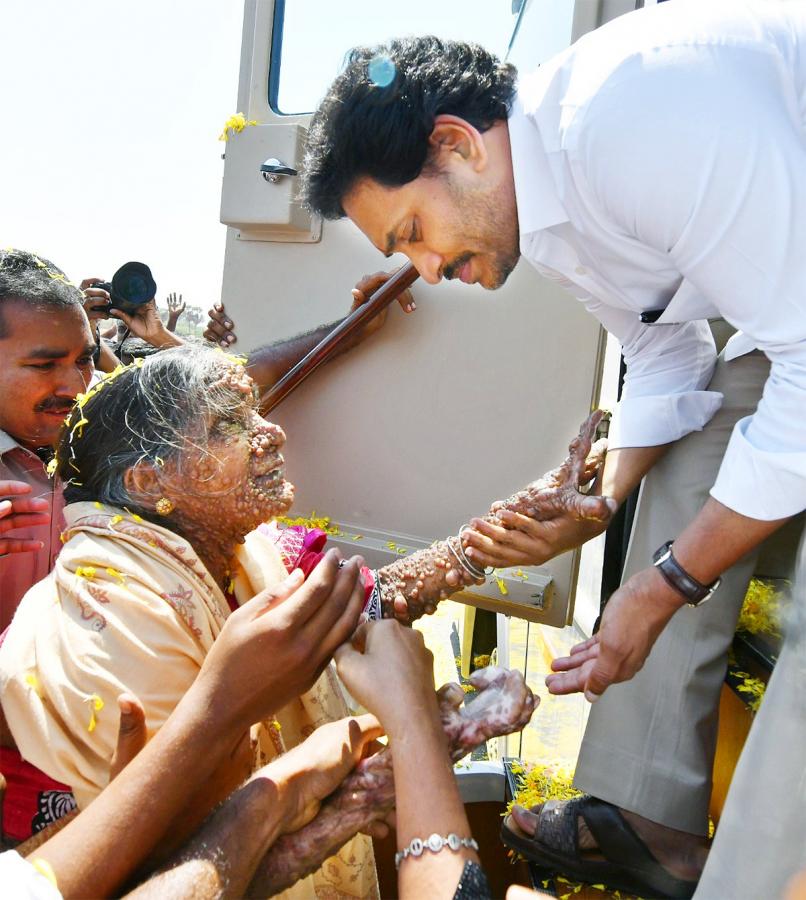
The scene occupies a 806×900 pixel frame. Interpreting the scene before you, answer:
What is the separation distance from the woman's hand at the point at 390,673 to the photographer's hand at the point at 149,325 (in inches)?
125

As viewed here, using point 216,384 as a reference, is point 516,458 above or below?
below

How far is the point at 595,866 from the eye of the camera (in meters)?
1.95

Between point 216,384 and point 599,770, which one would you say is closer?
point 599,770

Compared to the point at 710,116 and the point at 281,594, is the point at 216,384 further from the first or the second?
the point at 710,116

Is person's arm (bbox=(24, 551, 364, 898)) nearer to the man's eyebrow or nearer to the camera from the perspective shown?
the man's eyebrow

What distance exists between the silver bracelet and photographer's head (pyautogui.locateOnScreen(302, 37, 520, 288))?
1.31m

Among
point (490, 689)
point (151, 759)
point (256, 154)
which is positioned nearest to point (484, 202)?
point (490, 689)

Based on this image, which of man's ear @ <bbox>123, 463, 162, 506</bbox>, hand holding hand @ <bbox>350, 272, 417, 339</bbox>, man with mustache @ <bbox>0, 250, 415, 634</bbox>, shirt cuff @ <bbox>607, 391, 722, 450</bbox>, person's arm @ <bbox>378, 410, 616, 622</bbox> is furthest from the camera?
hand holding hand @ <bbox>350, 272, 417, 339</bbox>

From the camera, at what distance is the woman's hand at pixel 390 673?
5.03 feet

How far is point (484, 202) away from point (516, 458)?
1875 millimetres

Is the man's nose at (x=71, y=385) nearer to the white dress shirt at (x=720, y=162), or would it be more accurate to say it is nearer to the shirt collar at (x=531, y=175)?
the shirt collar at (x=531, y=175)

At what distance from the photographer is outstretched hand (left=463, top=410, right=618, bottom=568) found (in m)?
2.27

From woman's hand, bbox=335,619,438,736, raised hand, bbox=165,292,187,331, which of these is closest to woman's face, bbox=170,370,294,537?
woman's hand, bbox=335,619,438,736

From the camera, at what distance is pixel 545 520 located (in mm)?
2314
